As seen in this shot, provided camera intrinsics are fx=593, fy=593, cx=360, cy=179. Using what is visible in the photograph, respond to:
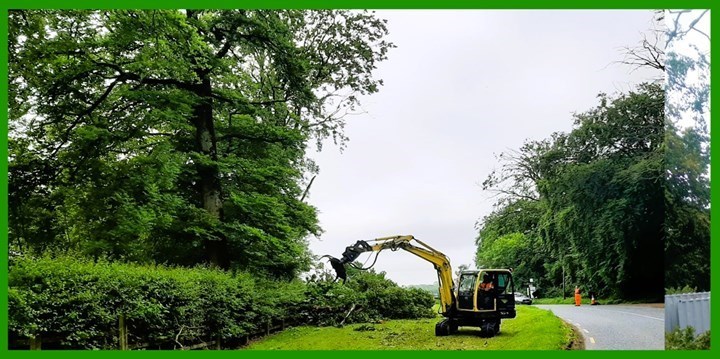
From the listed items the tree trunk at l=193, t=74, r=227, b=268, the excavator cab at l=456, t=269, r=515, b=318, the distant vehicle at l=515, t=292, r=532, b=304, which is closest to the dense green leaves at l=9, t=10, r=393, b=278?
the tree trunk at l=193, t=74, r=227, b=268

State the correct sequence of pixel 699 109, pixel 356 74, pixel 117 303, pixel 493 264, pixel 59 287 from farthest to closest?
pixel 493 264
pixel 356 74
pixel 699 109
pixel 117 303
pixel 59 287

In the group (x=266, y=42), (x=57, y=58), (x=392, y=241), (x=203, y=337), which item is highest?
(x=266, y=42)

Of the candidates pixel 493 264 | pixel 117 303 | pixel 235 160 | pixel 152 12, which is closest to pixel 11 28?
pixel 152 12

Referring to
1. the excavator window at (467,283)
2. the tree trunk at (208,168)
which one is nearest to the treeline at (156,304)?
the tree trunk at (208,168)

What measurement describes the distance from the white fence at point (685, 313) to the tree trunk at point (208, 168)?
27.9 feet

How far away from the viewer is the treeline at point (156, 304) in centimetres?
730

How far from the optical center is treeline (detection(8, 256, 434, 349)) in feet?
23.9

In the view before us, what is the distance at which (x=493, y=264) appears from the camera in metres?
23.3

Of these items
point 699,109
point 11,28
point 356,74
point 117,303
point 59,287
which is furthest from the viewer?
point 356,74

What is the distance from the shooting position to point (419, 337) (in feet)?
36.0

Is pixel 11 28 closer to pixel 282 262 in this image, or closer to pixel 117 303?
pixel 117 303

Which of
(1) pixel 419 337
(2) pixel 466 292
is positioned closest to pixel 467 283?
(2) pixel 466 292

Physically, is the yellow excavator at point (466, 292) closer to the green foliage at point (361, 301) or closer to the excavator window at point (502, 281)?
the excavator window at point (502, 281)

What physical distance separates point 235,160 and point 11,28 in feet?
15.7
